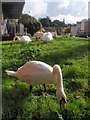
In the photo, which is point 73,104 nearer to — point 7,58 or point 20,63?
point 20,63

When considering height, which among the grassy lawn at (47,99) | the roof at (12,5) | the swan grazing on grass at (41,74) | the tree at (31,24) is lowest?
the grassy lawn at (47,99)

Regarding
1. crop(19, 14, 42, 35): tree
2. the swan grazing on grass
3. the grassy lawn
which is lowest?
the grassy lawn

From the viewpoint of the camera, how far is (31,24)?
3762 cm

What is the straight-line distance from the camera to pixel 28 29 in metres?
37.6

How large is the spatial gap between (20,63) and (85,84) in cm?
248

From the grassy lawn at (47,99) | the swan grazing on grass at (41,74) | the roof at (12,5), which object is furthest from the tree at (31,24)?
the swan grazing on grass at (41,74)

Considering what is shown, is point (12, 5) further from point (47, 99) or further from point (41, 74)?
point (47, 99)

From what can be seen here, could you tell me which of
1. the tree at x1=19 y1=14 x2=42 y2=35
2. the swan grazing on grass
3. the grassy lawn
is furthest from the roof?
the swan grazing on grass

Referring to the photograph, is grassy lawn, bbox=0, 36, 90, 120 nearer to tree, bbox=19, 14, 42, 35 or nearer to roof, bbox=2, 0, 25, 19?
roof, bbox=2, 0, 25, 19

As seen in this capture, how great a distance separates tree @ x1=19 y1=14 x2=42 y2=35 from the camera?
37.2 metres

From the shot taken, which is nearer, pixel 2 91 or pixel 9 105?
pixel 9 105

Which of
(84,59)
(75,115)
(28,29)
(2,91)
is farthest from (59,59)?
(28,29)

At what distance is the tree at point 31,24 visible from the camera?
3724cm

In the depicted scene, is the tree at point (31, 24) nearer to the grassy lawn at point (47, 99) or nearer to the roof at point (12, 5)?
the roof at point (12, 5)
